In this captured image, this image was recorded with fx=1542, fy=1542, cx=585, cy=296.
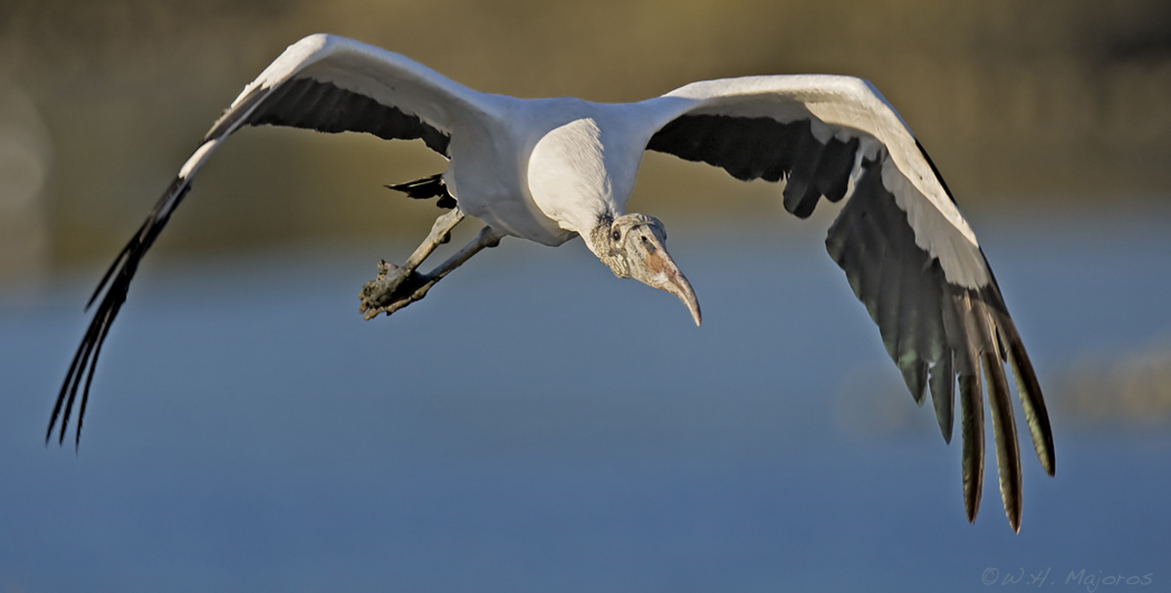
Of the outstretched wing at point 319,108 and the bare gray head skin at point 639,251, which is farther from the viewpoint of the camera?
the bare gray head skin at point 639,251

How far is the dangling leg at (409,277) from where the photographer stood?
7.69 meters

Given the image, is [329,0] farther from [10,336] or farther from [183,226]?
[10,336]

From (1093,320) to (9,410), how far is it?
34.6ft

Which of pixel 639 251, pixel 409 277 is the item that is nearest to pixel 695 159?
pixel 409 277

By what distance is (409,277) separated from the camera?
7.77m

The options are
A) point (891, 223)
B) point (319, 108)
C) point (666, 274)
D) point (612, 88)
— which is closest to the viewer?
point (666, 274)

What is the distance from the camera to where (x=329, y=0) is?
67.4ft

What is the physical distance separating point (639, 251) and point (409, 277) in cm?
211

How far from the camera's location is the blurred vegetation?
62.1ft

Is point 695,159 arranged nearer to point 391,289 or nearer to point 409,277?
point 409,277

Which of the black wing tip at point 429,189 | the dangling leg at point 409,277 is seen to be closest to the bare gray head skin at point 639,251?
the dangling leg at point 409,277

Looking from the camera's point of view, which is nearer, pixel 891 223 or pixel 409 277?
pixel 891 223

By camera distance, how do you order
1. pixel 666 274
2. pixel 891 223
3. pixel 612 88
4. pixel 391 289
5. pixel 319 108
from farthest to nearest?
pixel 612 88 < pixel 391 289 < pixel 891 223 < pixel 319 108 < pixel 666 274

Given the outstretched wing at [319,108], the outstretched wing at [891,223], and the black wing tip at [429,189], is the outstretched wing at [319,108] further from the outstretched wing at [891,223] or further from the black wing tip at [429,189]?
the outstretched wing at [891,223]
